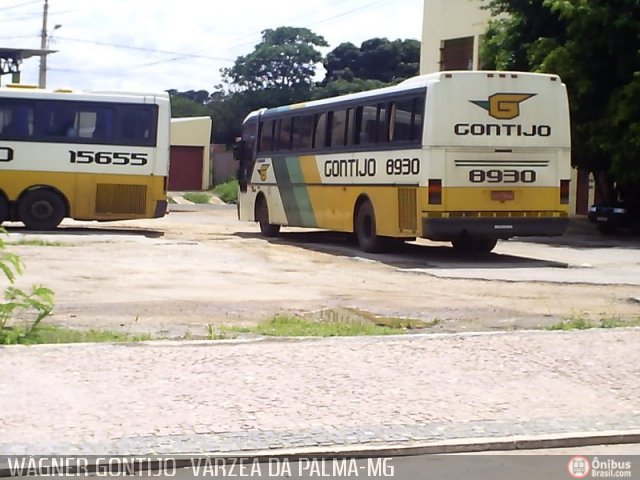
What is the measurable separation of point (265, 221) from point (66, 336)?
16195mm

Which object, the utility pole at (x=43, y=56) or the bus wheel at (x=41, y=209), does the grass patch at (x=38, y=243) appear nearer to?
the bus wheel at (x=41, y=209)

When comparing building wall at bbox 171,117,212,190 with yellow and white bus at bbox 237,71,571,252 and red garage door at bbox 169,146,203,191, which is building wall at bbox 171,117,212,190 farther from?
yellow and white bus at bbox 237,71,571,252

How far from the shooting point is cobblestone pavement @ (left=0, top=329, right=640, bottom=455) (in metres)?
7.49

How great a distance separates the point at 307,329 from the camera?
1145cm

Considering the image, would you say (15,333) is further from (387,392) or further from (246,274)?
(246,274)

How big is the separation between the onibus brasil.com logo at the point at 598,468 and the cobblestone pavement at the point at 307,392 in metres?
0.62

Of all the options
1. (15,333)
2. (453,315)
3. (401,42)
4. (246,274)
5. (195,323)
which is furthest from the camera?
(401,42)

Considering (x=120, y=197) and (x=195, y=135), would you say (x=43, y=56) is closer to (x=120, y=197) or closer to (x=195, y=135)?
(x=195, y=135)

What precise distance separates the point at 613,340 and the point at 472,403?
3029 mm

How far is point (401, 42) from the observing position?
8331 centimetres

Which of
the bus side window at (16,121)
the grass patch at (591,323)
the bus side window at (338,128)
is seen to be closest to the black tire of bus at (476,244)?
the bus side window at (338,128)

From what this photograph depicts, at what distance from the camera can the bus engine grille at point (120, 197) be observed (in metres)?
25.3

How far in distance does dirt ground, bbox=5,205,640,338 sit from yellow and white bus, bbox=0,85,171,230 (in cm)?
60

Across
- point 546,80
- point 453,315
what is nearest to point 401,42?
point 546,80
